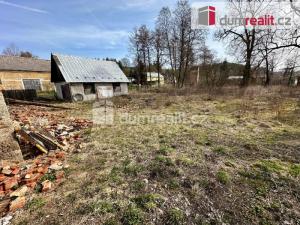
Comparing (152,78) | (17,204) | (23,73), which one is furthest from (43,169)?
(152,78)

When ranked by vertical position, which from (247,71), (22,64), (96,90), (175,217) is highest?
(22,64)

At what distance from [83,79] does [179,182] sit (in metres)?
14.4

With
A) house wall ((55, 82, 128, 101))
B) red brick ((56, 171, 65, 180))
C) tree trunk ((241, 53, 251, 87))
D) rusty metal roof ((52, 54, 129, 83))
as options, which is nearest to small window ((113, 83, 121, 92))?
house wall ((55, 82, 128, 101))

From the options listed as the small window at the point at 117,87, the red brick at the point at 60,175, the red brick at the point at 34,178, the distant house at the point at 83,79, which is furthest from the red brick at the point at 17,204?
the small window at the point at 117,87

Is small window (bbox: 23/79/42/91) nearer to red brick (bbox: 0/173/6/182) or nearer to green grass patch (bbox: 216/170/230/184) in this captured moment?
red brick (bbox: 0/173/6/182)

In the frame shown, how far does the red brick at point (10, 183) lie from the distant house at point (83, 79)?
12234 mm

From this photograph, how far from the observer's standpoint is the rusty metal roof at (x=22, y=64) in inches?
860

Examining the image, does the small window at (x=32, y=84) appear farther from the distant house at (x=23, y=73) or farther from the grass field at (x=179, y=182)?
the grass field at (x=179, y=182)

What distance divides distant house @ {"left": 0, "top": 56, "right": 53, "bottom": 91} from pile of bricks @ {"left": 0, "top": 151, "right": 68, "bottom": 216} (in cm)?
Result: 2373

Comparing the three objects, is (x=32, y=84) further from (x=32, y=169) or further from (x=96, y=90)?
Result: (x=32, y=169)

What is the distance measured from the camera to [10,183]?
2.77 meters

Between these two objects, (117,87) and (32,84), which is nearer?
(117,87)

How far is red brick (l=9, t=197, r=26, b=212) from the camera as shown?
7.58 feet

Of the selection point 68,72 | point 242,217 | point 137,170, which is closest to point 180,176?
point 137,170
